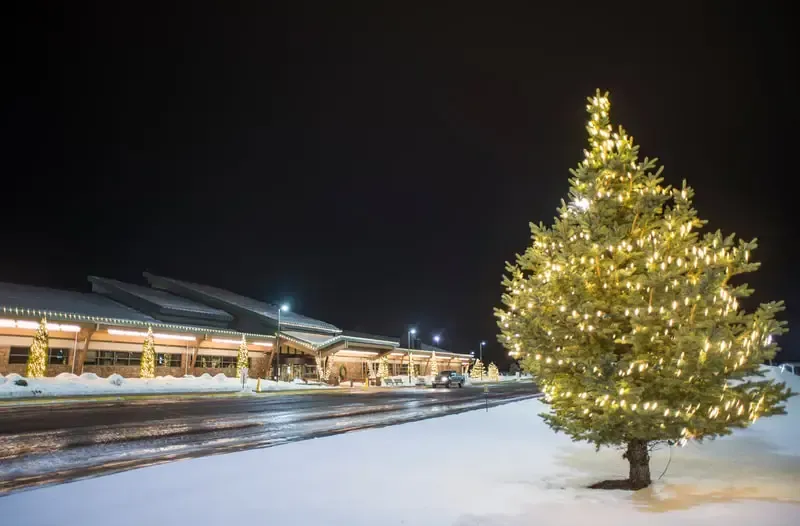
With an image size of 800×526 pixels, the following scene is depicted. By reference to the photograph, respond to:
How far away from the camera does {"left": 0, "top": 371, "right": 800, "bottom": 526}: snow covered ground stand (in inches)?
215

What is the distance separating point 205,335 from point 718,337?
42.7 meters

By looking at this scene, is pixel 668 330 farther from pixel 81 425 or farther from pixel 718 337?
pixel 81 425

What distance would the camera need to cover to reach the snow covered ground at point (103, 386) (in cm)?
2603

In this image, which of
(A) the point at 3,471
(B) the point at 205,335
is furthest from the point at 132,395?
(A) the point at 3,471

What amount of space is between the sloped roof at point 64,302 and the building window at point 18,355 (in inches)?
109

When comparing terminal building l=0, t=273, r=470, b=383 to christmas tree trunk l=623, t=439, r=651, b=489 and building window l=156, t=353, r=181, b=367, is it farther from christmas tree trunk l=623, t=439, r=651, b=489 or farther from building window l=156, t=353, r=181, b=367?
christmas tree trunk l=623, t=439, r=651, b=489

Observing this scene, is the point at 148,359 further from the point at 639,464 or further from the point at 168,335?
the point at 639,464

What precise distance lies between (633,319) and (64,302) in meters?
46.2

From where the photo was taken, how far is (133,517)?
18.1ft

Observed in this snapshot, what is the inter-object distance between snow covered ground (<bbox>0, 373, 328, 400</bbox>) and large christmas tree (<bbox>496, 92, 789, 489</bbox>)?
27031 millimetres

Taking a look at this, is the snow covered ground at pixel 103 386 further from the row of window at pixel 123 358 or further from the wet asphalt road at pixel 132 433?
the wet asphalt road at pixel 132 433

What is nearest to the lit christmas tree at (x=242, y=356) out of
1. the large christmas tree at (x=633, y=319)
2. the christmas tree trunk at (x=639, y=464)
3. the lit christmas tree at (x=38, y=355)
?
the lit christmas tree at (x=38, y=355)

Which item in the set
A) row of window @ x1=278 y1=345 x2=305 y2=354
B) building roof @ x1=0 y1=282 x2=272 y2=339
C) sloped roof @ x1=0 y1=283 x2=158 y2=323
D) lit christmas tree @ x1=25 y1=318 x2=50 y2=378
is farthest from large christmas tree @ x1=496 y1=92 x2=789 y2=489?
row of window @ x1=278 y1=345 x2=305 y2=354

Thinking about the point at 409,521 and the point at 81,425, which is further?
the point at 81,425
